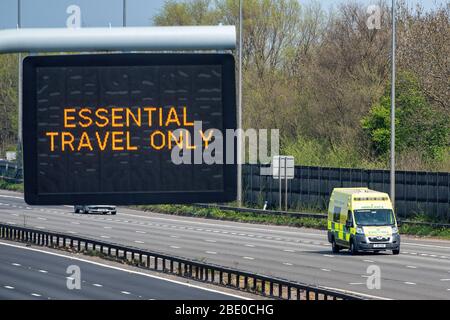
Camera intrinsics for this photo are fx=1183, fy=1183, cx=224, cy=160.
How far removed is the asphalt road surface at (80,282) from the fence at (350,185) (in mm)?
17275

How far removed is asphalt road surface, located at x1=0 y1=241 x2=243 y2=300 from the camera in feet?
118

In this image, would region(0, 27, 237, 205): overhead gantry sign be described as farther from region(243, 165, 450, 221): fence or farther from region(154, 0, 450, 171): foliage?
region(154, 0, 450, 171): foliage

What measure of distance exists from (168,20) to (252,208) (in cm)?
1241

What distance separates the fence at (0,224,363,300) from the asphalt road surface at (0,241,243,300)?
2.73 ft

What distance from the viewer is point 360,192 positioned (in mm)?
47781

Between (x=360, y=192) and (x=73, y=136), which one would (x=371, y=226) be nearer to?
(x=360, y=192)

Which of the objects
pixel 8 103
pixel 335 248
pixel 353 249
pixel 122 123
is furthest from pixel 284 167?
pixel 122 123

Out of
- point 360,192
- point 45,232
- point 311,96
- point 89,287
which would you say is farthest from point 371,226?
point 311,96

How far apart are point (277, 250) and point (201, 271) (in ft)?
37.3

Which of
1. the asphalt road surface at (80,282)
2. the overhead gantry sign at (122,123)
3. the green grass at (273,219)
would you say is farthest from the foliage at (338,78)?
the overhead gantry sign at (122,123)

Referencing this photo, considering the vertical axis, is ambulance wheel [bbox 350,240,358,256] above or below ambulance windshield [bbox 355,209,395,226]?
below

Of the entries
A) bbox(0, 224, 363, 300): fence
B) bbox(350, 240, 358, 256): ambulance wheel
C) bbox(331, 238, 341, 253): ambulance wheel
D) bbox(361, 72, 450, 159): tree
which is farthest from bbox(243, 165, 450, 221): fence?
bbox(0, 224, 363, 300): fence

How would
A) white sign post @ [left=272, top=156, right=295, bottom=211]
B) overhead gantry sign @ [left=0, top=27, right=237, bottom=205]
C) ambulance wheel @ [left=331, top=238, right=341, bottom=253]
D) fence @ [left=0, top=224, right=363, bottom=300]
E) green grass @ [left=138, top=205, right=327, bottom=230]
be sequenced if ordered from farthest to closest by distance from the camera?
green grass @ [left=138, top=205, right=327, bottom=230] < white sign post @ [left=272, top=156, right=295, bottom=211] < ambulance wheel @ [left=331, top=238, right=341, bottom=253] < fence @ [left=0, top=224, right=363, bottom=300] < overhead gantry sign @ [left=0, top=27, right=237, bottom=205]

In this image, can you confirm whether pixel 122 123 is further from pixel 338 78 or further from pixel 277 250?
pixel 338 78
